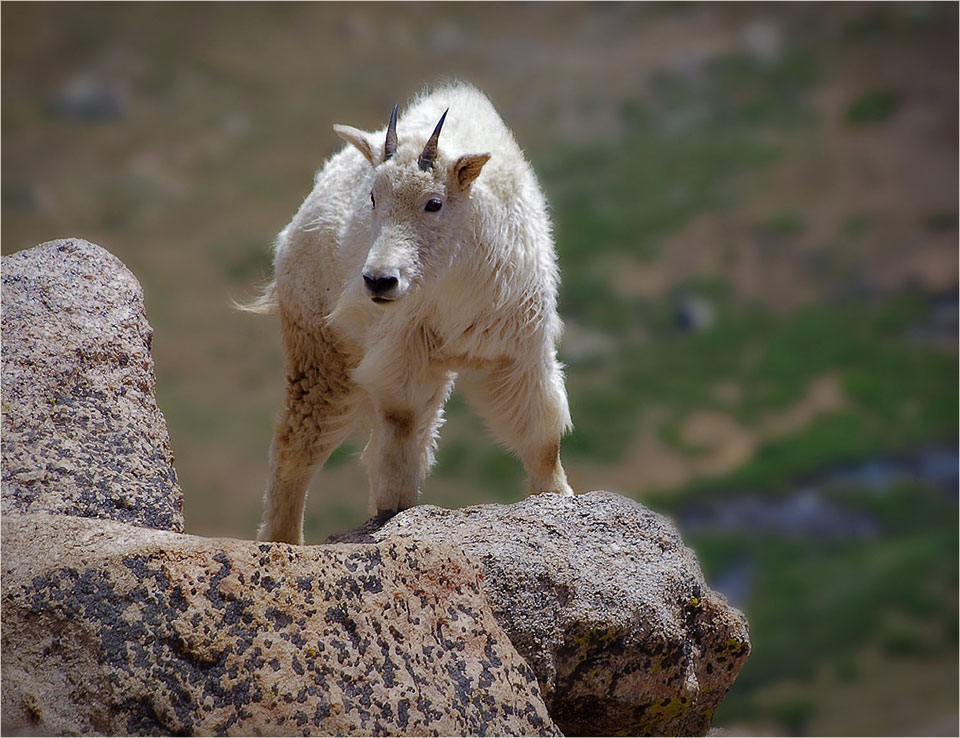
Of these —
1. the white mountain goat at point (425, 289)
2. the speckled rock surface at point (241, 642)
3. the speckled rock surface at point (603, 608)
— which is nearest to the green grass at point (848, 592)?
the white mountain goat at point (425, 289)

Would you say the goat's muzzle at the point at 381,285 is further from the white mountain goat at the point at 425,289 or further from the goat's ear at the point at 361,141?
the goat's ear at the point at 361,141

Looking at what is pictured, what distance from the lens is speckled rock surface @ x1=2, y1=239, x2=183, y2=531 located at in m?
4.97

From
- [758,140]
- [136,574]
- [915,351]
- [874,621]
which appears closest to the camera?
[136,574]

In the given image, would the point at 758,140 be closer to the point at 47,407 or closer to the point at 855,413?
the point at 855,413

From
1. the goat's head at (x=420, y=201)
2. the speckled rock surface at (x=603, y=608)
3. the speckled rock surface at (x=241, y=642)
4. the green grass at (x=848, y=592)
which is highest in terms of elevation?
the green grass at (x=848, y=592)

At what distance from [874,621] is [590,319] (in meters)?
8.88

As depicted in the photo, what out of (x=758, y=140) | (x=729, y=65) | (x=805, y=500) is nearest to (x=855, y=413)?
(x=805, y=500)

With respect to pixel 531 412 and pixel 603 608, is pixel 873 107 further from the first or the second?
pixel 603 608

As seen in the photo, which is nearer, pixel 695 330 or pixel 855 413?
pixel 855 413

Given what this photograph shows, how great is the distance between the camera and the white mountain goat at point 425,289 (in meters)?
5.91

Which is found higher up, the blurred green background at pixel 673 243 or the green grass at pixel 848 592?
the blurred green background at pixel 673 243

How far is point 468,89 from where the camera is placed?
22.8 ft

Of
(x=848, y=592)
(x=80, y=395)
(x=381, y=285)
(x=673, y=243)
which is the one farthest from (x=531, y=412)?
(x=673, y=243)

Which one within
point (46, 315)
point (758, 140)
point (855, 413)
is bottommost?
point (46, 315)
